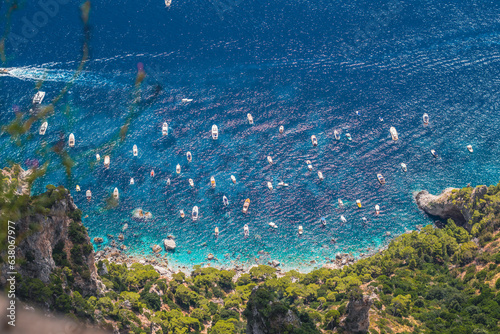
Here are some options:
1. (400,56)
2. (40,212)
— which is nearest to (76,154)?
(40,212)

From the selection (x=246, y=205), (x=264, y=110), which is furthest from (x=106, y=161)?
(x=264, y=110)

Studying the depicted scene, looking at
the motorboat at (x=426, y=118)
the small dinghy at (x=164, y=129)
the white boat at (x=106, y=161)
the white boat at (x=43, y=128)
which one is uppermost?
the white boat at (x=43, y=128)

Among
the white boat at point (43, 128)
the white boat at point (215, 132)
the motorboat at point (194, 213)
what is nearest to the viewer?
the motorboat at point (194, 213)

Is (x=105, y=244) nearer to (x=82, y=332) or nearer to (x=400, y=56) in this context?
(x=82, y=332)

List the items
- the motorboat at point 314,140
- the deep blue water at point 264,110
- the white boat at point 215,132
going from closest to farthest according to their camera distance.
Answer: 1. the deep blue water at point 264,110
2. the white boat at point 215,132
3. the motorboat at point 314,140

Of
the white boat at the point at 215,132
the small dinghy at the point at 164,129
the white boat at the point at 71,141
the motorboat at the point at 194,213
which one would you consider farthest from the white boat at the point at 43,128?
the motorboat at the point at 194,213

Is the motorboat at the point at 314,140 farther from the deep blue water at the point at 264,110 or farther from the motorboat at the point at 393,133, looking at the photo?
the motorboat at the point at 393,133

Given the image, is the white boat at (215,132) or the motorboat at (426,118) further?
the motorboat at (426,118)

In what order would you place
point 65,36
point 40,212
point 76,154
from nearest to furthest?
point 40,212
point 76,154
point 65,36
